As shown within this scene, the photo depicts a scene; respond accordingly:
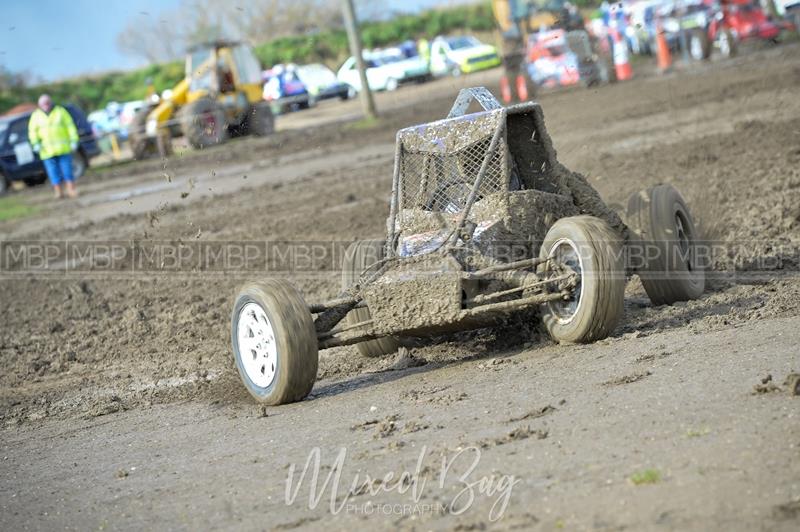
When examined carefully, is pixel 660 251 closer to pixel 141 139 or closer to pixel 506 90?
pixel 506 90

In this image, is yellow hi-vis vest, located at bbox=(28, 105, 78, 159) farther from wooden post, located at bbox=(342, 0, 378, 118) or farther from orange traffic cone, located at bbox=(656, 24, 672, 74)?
orange traffic cone, located at bbox=(656, 24, 672, 74)

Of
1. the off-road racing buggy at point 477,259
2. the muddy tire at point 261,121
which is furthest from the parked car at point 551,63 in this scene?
the off-road racing buggy at point 477,259

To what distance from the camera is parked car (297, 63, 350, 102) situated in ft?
147

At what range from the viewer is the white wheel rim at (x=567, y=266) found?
6.68 m

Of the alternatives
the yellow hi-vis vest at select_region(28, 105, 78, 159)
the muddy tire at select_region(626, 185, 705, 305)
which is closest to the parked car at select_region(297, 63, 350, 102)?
the yellow hi-vis vest at select_region(28, 105, 78, 159)

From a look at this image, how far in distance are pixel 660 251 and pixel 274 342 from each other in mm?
2726

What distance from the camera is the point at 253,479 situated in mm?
5199

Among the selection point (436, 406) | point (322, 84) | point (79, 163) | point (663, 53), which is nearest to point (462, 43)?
point (322, 84)

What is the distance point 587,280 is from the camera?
6.46 meters

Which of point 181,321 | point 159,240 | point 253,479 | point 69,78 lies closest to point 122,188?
point 159,240

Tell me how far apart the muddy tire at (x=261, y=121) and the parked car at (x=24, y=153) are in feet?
13.6

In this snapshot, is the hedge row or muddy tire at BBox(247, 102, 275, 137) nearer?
muddy tire at BBox(247, 102, 275, 137)
